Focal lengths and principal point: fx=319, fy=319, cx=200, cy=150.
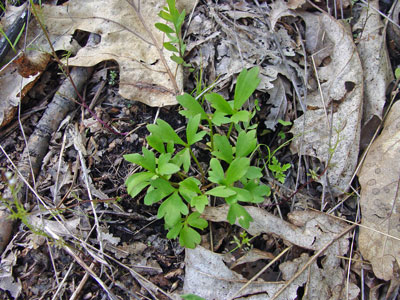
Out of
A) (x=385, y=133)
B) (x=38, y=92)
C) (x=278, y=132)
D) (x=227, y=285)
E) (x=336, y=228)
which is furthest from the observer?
(x=38, y=92)

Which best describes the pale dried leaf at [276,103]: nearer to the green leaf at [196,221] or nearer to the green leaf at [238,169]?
the green leaf at [238,169]

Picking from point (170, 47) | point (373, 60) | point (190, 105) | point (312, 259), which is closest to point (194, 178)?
point (190, 105)

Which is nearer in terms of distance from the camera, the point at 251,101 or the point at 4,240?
the point at 4,240

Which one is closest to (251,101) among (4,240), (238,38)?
(238,38)

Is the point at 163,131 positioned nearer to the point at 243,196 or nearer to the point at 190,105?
the point at 190,105

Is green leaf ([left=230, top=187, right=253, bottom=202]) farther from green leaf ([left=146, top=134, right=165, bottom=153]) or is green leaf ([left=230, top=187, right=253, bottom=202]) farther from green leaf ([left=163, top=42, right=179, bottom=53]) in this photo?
green leaf ([left=163, top=42, right=179, bottom=53])

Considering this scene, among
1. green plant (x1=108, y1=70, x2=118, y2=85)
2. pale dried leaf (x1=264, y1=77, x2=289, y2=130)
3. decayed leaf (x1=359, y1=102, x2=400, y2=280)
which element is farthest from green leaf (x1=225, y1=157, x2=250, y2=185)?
green plant (x1=108, y1=70, x2=118, y2=85)

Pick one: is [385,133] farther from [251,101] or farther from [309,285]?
[309,285]
